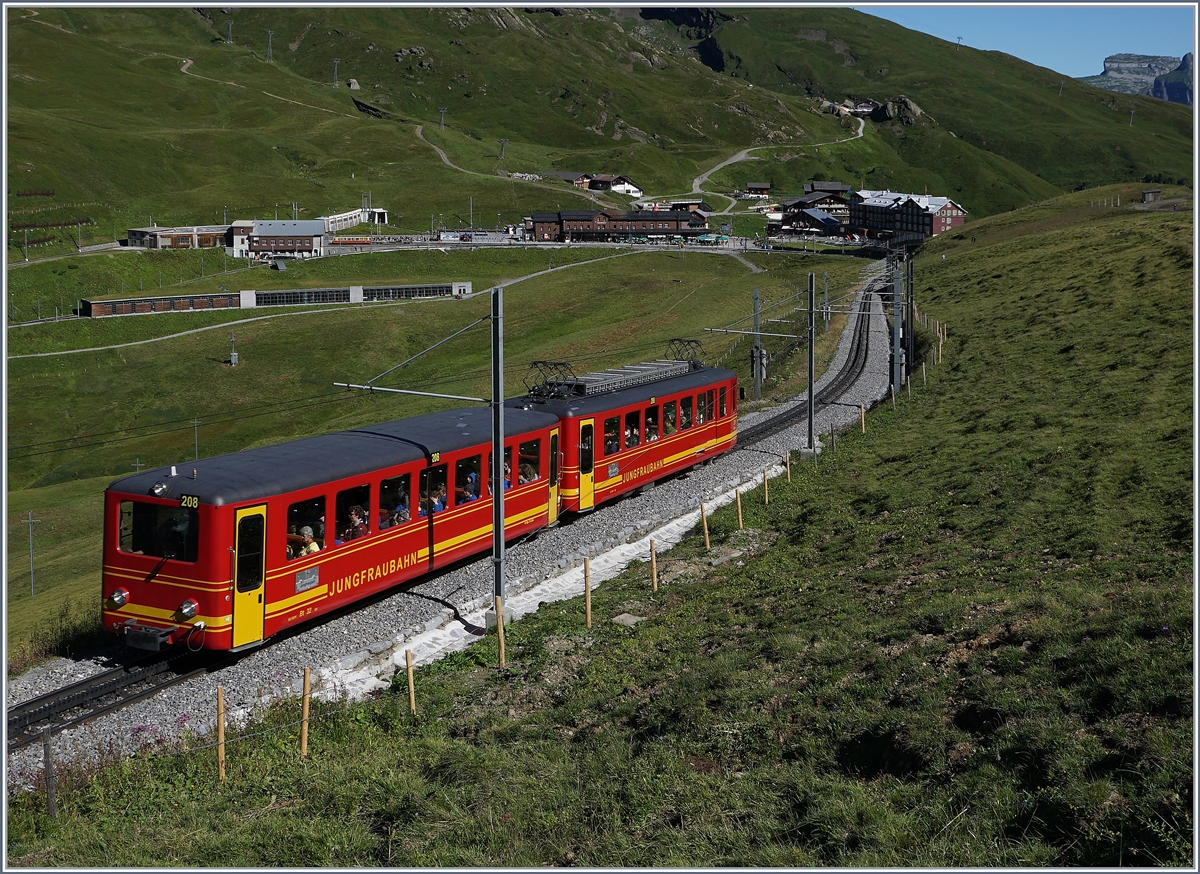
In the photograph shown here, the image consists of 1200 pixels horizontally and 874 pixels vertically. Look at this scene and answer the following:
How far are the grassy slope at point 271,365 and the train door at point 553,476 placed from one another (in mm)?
22804

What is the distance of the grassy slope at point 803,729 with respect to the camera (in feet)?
33.3

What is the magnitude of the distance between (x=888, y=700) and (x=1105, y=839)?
13.6 ft

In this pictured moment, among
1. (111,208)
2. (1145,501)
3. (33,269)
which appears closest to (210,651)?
(1145,501)

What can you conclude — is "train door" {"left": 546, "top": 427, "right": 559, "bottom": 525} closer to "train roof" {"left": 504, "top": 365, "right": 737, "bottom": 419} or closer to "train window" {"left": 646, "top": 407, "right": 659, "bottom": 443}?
"train roof" {"left": 504, "top": 365, "right": 737, "bottom": 419}

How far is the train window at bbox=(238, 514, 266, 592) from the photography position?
18.0m

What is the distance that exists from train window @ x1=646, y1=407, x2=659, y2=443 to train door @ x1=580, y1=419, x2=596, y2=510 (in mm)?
3588

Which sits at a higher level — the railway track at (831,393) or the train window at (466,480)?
the train window at (466,480)

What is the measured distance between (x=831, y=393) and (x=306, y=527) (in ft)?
124

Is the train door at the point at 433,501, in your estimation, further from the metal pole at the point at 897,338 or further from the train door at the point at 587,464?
the metal pole at the point at 897,338

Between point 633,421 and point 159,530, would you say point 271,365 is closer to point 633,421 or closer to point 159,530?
point 633,421

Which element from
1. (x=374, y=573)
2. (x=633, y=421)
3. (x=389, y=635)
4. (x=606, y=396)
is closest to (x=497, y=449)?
(x=374, y=573)

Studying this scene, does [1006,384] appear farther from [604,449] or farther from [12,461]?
[12,461]

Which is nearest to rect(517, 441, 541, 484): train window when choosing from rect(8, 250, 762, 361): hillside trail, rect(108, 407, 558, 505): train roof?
rect(108, 407, 558, 505): train roof

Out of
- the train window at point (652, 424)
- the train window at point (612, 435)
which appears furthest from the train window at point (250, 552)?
the train window at point (652, 424)
